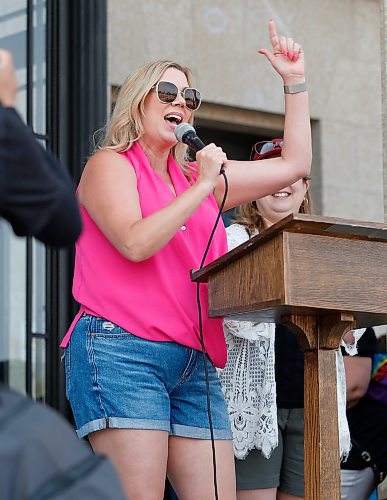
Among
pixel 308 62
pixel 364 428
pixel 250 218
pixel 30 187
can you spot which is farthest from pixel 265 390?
pixel 308 62

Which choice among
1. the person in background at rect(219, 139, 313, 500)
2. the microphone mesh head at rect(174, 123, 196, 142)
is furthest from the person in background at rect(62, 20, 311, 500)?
Result: the person in background at rect(219, 139, 313, 500)

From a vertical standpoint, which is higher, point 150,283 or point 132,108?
point 132,108

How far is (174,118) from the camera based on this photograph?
300cm

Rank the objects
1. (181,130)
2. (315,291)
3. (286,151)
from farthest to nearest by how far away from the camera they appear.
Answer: (286,151), (181,130), (315,291)

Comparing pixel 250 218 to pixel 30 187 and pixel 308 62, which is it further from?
pixel 308 62

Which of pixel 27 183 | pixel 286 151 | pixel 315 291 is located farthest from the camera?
pixel 286 151

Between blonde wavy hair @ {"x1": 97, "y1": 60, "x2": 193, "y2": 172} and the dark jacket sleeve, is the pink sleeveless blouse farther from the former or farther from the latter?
the dark jacket sleeve

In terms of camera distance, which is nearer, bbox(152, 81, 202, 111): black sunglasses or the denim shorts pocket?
the denim shorts pocket

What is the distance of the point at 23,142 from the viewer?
167cm

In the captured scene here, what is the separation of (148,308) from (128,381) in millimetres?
201

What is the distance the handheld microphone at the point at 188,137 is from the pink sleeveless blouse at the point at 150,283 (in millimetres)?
148

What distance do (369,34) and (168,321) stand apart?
392 centimetres

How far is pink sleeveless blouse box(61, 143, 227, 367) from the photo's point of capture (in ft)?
9.01

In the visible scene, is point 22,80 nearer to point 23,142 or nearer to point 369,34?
point 369,34
